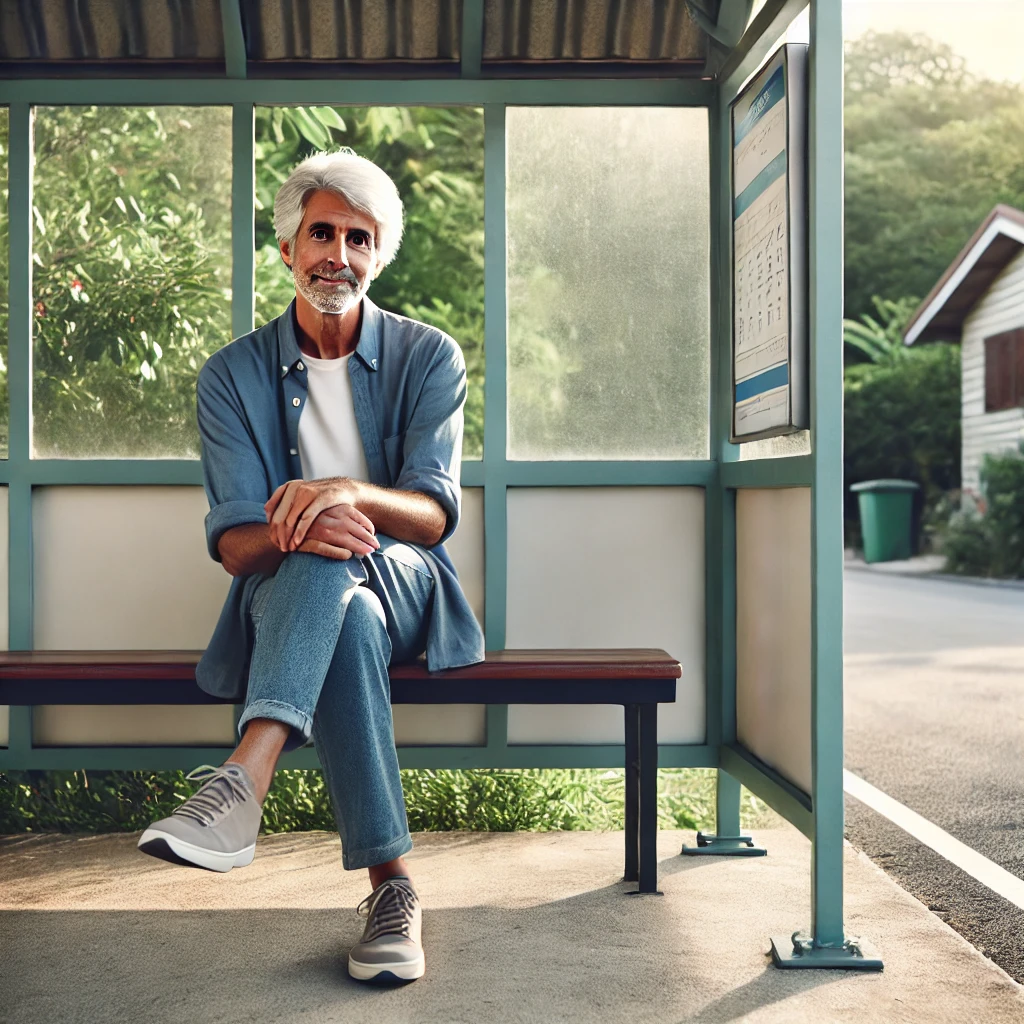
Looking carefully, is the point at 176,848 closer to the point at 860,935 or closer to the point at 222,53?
the point at 860,935

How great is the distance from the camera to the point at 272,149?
451 cm

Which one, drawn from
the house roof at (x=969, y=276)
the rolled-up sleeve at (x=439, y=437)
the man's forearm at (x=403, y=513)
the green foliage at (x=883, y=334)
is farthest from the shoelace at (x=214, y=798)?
the green foliage at (x=883, y=334)

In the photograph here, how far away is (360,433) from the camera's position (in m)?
3.42

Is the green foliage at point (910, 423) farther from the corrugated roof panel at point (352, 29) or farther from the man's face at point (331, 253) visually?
the man's face at point (331, 253)

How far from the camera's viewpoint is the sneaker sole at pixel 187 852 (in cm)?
238

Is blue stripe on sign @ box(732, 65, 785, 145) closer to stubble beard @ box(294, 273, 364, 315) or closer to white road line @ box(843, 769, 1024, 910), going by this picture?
stubble beard @ box(294, 273, 364, 315)

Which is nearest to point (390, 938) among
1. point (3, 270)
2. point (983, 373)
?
point (3, 270)

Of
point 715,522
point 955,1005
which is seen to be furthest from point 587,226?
point 955,1005

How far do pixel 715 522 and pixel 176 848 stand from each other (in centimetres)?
205

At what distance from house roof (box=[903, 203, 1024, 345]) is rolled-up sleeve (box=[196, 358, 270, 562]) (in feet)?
57.3

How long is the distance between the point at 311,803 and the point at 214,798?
1807 millimetres

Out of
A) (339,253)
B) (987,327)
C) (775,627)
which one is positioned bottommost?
(775,627)

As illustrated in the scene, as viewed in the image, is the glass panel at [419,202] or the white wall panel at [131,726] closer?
the white wall panel at [131,726]

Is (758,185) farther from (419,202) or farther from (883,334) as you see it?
(883,334)
